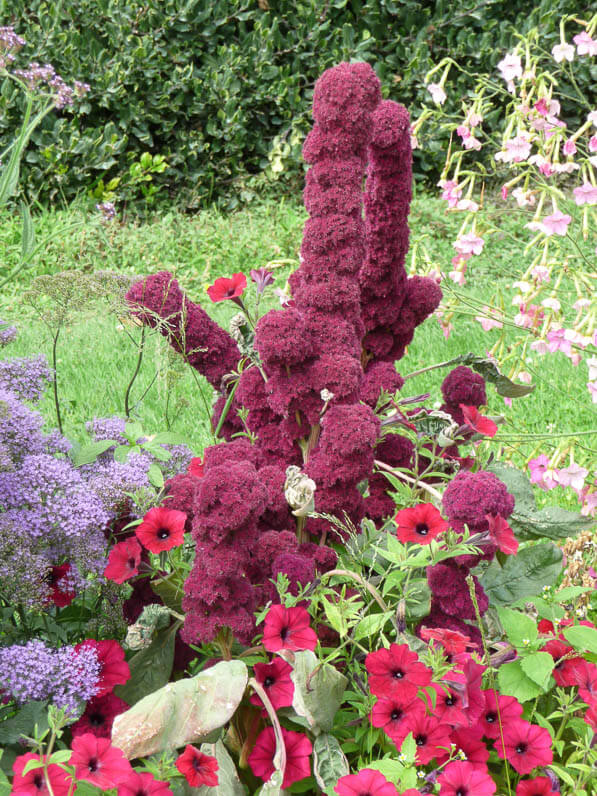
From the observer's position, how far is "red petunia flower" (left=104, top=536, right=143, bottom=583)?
1433 millimetres

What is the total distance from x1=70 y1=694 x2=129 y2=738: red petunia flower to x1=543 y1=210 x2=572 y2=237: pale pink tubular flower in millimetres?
1448

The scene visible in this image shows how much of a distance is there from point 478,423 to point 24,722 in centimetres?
95

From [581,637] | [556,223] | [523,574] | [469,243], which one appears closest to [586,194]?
[556,223]

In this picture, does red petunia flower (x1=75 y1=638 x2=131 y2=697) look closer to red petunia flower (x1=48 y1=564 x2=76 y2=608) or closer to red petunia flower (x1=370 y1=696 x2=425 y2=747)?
red petunia flower (x1=48 y1=564 x2=76 y2=608)

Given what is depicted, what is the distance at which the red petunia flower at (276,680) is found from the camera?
133cm

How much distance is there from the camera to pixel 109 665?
1438 millimetres

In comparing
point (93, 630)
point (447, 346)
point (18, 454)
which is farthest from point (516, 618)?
point (447, 346)

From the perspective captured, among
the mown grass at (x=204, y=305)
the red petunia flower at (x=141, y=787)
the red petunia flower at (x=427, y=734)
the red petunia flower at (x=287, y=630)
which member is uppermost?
the red petunia flower at (x=287, y=630)

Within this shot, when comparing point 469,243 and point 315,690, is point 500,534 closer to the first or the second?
point 315,690

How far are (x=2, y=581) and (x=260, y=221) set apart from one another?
543 centimetres

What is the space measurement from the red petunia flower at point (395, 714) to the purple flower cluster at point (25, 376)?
0.88m

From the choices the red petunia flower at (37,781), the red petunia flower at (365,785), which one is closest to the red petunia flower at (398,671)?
the red petunia flower at (365,785)

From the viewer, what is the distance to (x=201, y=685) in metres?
1.25

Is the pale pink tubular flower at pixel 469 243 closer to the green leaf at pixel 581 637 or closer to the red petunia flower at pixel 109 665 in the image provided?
the green leaf at pixel 581 637
